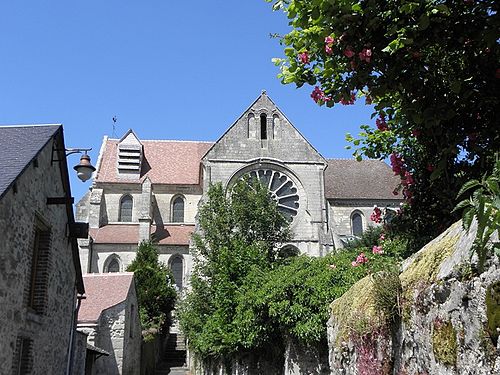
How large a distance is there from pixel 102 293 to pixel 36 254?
11499 millimetres

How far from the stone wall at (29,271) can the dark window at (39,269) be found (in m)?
0.15

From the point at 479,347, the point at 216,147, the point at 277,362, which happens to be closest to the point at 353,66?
the point at 479,347

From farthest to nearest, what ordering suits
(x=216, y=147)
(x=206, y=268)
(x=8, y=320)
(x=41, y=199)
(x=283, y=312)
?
1. (x=216, y=147)
2. (x=206, y=268)
3. (x=283, y=312)
4. (x=41, y=199)
5. (x=8, y=320)

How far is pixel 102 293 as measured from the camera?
71.6ft

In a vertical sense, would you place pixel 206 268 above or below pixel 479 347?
above

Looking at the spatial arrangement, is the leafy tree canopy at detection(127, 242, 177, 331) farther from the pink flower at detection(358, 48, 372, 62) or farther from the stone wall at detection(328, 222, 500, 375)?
the pink flower at detection(358, 48, 372, 62)

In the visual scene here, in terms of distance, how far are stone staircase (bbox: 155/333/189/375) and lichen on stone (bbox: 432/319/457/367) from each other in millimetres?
25022

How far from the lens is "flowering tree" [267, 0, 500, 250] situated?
5.46 m

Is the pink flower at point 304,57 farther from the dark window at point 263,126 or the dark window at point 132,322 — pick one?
the dark window at point 263,126

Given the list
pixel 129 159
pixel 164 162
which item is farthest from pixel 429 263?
pixel 164 162

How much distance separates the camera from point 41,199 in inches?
411

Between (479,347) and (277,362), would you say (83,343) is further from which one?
(479,347)

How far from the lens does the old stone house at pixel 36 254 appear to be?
8.85 m

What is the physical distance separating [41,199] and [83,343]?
6.91 metres
